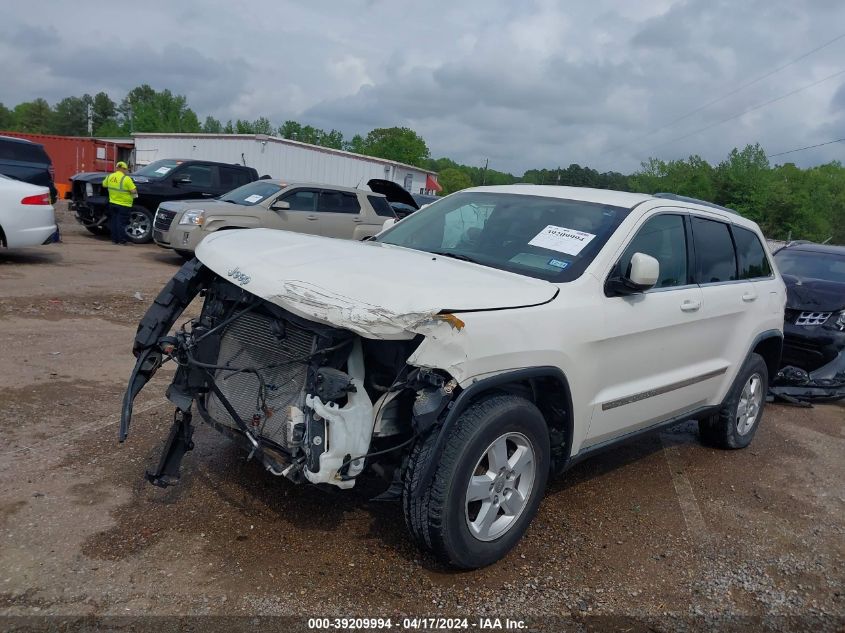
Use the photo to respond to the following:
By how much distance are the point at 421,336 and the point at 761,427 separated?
15.4 ft

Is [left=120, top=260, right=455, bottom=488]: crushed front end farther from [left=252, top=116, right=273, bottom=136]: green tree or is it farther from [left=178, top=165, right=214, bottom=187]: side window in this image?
[left=252, top=116, right=273, bottom=136]: green tree

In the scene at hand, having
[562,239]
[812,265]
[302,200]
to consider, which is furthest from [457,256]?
[302,200]

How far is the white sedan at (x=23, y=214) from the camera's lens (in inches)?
395

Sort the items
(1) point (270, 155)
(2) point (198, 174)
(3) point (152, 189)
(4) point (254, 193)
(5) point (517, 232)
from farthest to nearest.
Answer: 1. (1) point (270, 155)
2. (2) point (198, 174)
3. (3) point (152, 189)
4. (4) point (254, 193)
5. (5) point (517, 232)

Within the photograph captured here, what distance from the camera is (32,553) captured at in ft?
10.4

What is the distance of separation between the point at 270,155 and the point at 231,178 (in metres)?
15.4

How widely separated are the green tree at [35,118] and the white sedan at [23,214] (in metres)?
124

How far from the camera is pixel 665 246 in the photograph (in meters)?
4.44

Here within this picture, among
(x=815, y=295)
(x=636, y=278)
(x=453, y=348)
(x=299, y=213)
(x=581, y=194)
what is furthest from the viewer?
(x=299, y=213)

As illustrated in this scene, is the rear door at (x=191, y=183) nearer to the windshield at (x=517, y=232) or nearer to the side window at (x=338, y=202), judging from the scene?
the side window at (x=338, y=202)

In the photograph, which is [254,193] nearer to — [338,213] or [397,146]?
[338,213]

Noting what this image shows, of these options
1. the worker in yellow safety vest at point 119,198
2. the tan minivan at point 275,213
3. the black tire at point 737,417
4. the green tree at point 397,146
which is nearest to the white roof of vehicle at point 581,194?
the black tire at point 737,417

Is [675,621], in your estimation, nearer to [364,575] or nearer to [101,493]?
[364,575]

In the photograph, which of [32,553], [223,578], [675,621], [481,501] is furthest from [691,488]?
[32,553]
